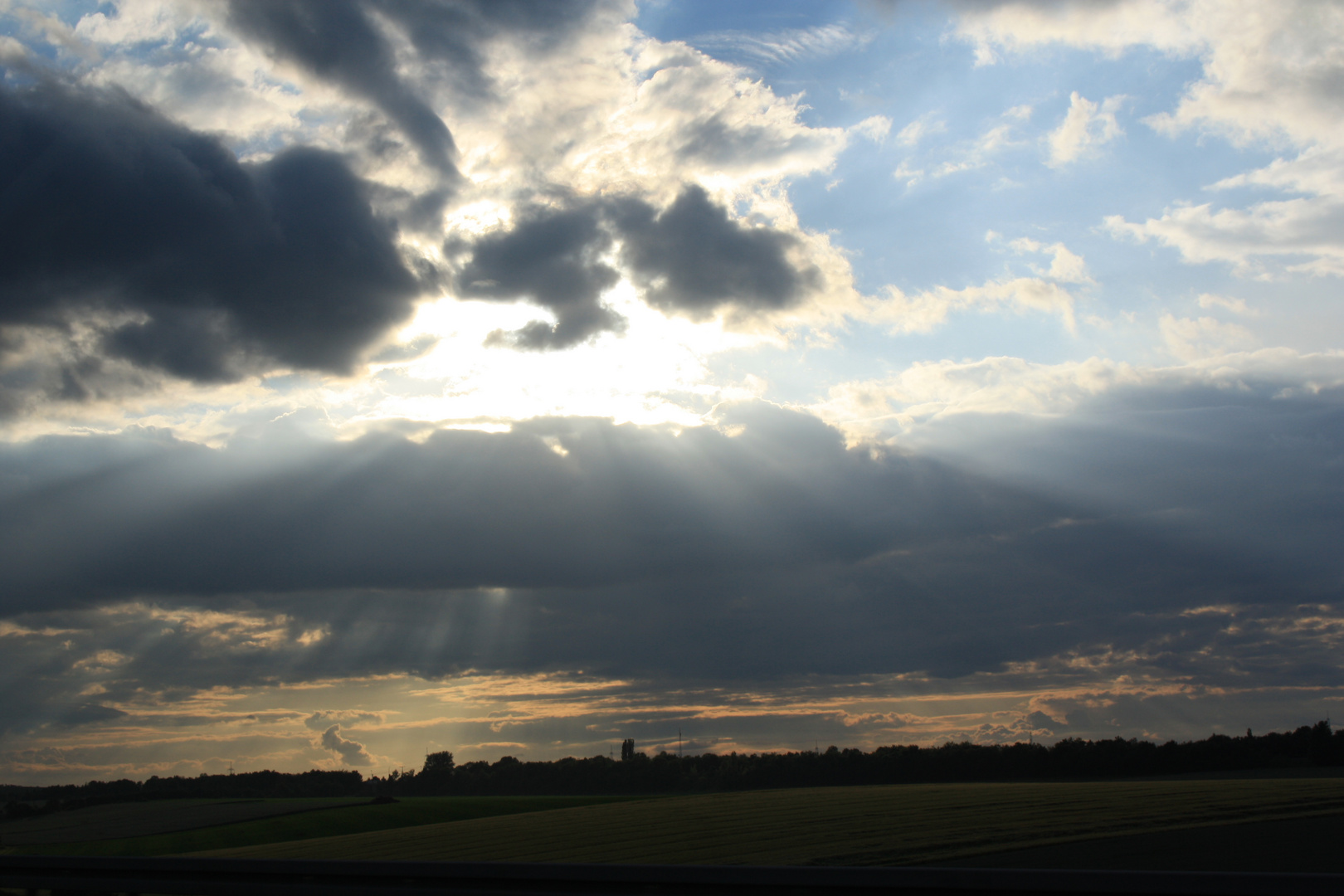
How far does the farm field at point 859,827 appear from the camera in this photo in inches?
1003

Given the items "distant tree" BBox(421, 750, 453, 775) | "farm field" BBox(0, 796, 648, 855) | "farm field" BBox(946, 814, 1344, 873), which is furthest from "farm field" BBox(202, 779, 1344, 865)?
"distant tree" BBox(421, 750, 453, 775)

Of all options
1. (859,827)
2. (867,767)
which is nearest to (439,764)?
(867,767)

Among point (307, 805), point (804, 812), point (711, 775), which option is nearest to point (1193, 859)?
point (804, 812)

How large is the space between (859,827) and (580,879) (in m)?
28.5

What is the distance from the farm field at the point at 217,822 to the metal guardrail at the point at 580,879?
4815 centimetres

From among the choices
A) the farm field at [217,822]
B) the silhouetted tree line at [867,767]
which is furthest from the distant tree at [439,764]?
the farm field at [217,822]

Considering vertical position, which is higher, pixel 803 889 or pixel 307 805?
pixel 803 889

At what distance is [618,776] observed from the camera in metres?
126

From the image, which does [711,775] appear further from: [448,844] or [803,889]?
[803,889]

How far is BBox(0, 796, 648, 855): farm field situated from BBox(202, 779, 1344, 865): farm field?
50.9 ft

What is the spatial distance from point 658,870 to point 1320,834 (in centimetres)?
2645

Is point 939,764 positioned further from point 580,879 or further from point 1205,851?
point 580,879

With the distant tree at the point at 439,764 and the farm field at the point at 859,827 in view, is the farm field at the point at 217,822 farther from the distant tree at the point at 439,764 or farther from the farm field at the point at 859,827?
the distant tree at the point at 439,764

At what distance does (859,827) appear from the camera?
3184 cm
